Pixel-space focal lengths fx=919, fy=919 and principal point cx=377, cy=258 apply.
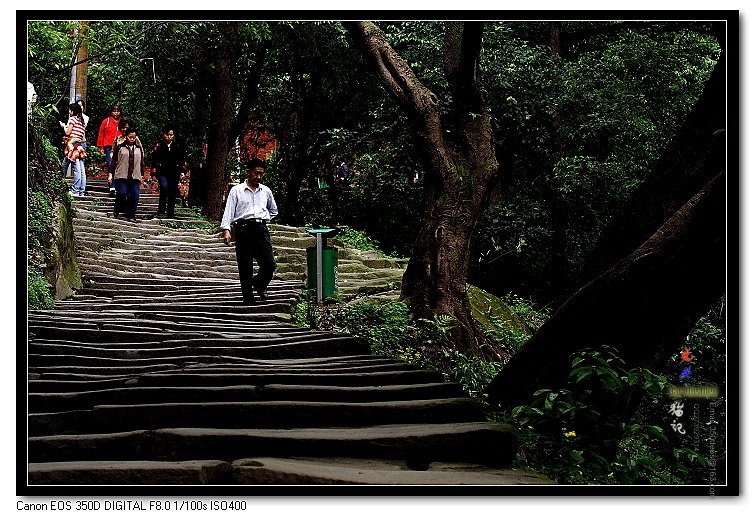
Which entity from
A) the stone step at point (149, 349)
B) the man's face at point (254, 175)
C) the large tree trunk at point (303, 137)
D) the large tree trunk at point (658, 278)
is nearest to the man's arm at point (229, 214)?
the man's face at point (254, 175)

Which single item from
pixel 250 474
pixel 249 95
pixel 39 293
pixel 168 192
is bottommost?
pixel 250 474

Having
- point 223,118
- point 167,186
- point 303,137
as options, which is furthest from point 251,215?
point 303,137

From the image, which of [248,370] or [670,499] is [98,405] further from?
[670,499]

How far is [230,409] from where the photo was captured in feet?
16.0

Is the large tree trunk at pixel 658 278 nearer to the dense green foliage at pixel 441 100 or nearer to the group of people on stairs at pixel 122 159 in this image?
the dense green foliage at pixel 441 100

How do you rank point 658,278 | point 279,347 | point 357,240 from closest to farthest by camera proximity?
point 658,278, point 279,347, point 357,240

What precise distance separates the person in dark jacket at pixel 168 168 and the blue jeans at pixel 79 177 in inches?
35.6

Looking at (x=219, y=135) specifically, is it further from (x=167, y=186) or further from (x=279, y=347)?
(x=279, y=347)

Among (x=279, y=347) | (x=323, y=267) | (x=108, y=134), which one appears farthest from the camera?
(x=108, y=134)

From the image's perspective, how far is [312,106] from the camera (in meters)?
14.3

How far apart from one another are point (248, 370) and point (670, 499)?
2.67m

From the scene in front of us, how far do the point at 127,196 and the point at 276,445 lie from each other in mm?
6639

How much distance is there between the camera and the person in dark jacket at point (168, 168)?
1030 centimetres

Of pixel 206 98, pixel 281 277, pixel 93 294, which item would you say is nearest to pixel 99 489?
pixel 93 294
